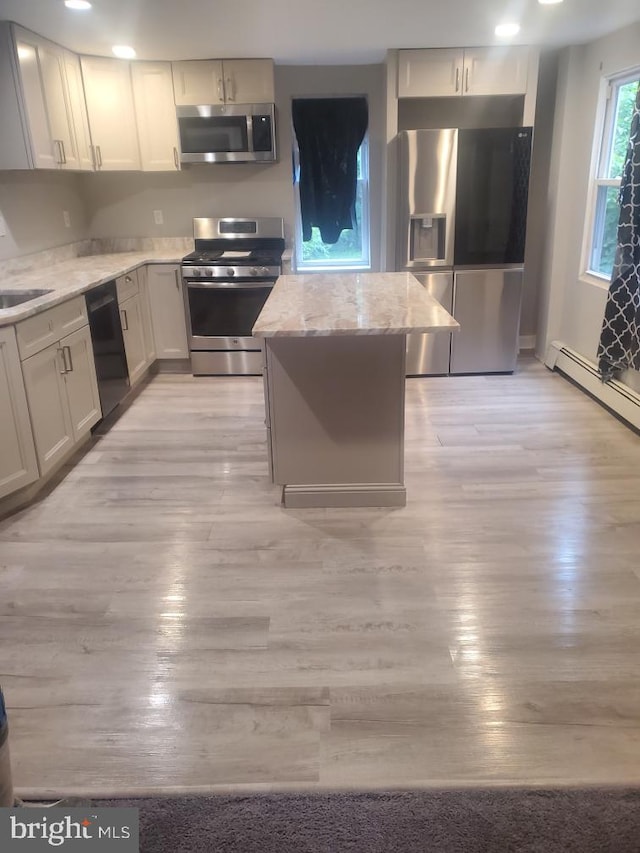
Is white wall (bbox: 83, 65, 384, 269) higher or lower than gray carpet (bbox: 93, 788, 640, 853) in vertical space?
higher

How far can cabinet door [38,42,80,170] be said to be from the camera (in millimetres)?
3796

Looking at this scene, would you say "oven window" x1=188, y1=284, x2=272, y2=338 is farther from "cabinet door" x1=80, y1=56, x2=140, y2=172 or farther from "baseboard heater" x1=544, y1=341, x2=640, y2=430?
"baseboard heater" x1=544, y1=341, x2=640, y2=430

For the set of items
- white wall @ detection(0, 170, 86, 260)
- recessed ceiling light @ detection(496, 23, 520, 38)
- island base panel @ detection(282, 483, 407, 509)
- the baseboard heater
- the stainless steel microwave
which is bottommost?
island base panel @ detection(282, 483, 407, 509)

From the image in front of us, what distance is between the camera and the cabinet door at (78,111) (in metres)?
4.14

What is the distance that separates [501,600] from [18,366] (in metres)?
2.21

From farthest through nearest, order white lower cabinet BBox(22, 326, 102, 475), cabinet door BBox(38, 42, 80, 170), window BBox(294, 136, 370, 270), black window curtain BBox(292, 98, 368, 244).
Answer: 1. window BBox(294, 136, 370, 270)
2. black window curtain BBox(292, 98, 368, 244)
3. cabinet door BBox(38, 42, 80, 170)
4. white lower cabinet BBox(22, 326, 102, 475)

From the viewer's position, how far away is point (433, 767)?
1606 mm

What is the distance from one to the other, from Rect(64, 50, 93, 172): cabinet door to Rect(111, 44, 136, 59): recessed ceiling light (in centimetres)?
28

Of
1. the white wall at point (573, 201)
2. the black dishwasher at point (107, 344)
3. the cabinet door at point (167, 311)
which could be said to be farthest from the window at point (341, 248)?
the black dishwasher at point (107, 344)

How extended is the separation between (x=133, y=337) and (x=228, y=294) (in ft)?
2.51

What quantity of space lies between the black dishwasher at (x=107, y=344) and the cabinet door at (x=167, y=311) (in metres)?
0.71

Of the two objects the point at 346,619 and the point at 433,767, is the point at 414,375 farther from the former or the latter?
the point at 433,767

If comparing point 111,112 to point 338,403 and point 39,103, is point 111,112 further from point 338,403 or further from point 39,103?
point 338,403

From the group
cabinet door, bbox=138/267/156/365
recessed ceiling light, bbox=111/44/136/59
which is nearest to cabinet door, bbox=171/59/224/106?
recessed ceiling light, bbox=111/44/136/59
